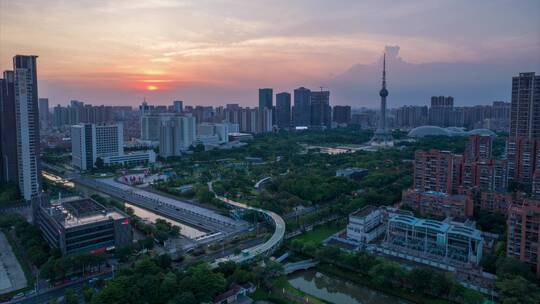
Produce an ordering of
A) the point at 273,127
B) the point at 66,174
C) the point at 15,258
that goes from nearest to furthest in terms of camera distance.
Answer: the point at 15,258, the point at 66,174, the point at 273,127

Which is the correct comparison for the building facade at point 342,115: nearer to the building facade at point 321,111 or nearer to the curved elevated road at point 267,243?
the building facade at point 321,111

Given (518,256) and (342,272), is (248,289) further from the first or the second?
(518,256)

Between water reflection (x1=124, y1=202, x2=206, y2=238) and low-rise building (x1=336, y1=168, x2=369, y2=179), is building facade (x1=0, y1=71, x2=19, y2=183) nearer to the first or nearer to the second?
water reflection (x1=124, y1=202, x2=206, y2=238)

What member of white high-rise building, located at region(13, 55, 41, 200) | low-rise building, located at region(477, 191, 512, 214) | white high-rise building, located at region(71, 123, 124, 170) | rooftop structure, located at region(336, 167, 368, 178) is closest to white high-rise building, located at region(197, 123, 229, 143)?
white high-rise building, located at region(71, 123, 124, 170)

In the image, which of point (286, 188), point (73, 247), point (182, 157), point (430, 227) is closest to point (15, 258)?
point (73, 247)

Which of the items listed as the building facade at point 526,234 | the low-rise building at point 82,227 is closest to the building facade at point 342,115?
the building facade at point 526,234

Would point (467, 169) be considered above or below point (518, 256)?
above

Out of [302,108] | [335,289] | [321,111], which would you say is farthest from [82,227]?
[302,108]
